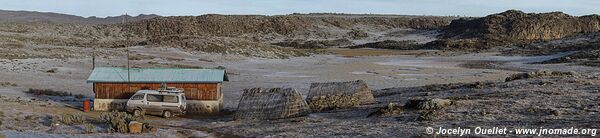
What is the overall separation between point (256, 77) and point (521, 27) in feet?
270

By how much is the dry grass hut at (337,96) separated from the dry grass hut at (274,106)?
2534mm

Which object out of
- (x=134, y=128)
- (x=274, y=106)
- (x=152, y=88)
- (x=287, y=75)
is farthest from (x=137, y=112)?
(x=287, y=75)

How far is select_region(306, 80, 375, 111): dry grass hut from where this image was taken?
1137 inches

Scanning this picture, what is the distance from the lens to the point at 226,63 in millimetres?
65125

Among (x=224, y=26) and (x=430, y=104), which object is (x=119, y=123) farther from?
(x=224, y=26)

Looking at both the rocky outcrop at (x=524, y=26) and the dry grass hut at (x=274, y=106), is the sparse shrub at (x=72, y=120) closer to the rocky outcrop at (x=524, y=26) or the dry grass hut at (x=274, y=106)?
the dry grass hut at (x=274, y=106)

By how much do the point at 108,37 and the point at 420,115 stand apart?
306ft

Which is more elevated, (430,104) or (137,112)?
(430,104)

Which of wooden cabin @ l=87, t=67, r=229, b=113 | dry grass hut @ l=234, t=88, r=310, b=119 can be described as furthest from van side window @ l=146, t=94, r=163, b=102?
dry grass hut @ l=234, t=88, r=310, b=119

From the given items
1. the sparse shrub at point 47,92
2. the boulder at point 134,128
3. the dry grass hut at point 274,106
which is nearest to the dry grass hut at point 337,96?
the dry grass hut at point 274,106

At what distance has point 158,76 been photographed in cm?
2986

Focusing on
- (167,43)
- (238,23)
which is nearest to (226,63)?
(167,43)

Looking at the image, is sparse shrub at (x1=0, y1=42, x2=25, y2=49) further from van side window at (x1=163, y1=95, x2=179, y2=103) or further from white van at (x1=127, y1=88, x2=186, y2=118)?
van side window at (x1=163, y1=95, x2=179, y2=103)

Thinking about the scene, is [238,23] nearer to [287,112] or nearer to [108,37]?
[108,37]
